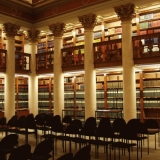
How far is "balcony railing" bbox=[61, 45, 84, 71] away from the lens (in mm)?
11458

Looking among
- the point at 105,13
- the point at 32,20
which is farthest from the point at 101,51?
the point at 32,20

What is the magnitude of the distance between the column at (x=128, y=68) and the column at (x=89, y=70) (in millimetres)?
1529

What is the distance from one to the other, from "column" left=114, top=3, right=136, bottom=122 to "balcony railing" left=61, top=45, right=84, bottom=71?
2319mm

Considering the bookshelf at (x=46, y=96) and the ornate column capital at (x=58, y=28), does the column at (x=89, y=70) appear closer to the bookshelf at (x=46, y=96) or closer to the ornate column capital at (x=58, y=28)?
the ornate column capital at (x=58, y=28)

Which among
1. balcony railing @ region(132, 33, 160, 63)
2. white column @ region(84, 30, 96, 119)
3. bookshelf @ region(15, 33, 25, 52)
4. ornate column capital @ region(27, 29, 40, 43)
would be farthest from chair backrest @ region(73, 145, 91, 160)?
bookshelf @ region(15, 33, 25, 52)

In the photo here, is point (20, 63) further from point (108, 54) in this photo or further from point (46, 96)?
point (108, 54)

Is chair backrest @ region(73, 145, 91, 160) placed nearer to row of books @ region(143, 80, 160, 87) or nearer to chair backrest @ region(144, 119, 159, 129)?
chair backrest @ region(144, 119, 159, 129)

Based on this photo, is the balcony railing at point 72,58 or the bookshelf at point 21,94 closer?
the balcony railing at point 72,58

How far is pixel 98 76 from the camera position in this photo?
12062mm

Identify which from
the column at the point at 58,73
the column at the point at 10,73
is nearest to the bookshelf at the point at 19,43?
the column at the point at 10,73

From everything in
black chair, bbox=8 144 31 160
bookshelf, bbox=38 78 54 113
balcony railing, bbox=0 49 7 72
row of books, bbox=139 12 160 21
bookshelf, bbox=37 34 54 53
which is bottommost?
black chair, bbox=8 144 31 160

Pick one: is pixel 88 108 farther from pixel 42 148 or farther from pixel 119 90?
pixel 42 148

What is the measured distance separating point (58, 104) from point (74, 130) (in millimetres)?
4987

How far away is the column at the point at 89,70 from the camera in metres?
10.7
